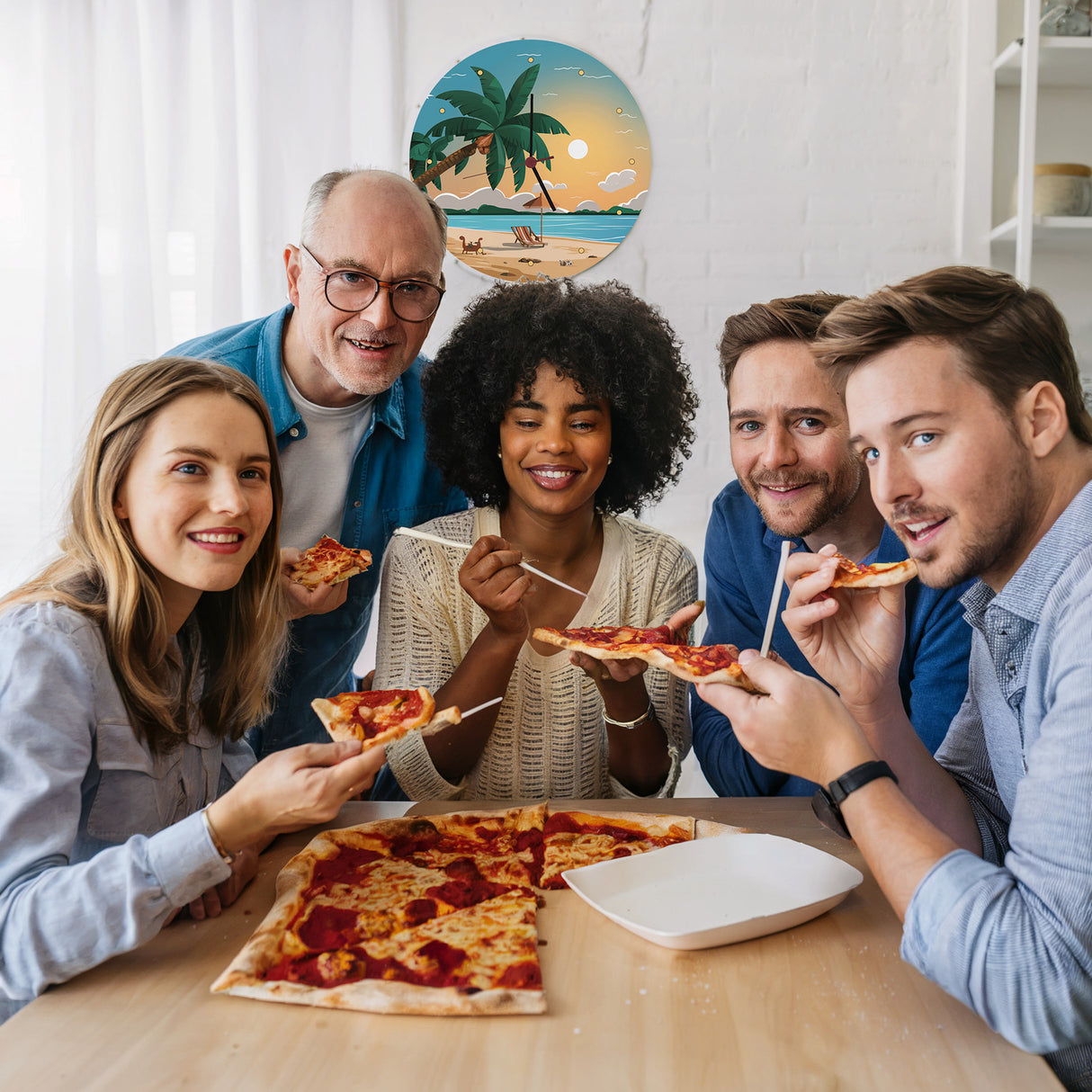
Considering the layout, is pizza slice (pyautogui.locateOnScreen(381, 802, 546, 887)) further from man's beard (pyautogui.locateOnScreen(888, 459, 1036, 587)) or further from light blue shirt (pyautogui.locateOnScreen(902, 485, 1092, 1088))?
man's beard (pyautogui.locateOnScreen(888, 459, 1036, 587))

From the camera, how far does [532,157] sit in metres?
4.10

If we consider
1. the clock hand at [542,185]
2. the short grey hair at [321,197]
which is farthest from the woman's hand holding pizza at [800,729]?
the clock hand at [542,185]

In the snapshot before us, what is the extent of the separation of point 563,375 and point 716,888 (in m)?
1.46

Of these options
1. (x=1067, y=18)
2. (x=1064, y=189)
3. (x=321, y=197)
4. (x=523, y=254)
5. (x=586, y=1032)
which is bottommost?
(x=586, y=1032)

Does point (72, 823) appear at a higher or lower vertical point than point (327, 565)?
lower

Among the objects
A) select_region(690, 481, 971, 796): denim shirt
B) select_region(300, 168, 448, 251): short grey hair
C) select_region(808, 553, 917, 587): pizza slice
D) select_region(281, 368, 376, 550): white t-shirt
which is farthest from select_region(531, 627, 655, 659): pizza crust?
select_region(300, 168, 448, 251): short grey hair

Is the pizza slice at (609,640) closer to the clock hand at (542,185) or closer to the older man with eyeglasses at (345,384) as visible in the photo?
the older man with eyeglasses at (345,384)

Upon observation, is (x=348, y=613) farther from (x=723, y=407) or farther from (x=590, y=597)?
(x=723, y=407)

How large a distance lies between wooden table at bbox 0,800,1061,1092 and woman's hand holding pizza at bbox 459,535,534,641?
959 millimetres

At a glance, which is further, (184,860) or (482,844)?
(482,844)

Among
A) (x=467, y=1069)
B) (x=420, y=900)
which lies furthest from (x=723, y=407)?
(x=467, y=1069)

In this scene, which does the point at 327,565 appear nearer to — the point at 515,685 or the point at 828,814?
the point at 515,685

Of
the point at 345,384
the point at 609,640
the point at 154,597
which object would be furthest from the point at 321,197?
the point at 609,640

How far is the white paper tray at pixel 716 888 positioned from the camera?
154 centimetres
